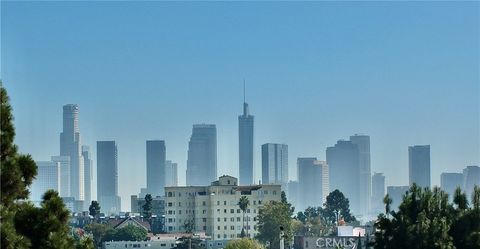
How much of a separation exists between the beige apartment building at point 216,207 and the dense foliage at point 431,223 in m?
119

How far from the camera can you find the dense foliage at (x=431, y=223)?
128 feet

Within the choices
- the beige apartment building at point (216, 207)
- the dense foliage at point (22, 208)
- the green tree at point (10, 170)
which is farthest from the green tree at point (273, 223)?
the green tree at point (10, 170)

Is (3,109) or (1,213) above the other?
(3,109)

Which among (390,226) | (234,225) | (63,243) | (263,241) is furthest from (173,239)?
(63,243)

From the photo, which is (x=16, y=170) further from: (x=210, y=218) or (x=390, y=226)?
(x=210, y=218)

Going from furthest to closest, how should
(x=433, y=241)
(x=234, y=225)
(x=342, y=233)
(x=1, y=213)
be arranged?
(x=234, y=225) < (x=342, y=233) < (x=433, y=241) < (x=1, y=213)

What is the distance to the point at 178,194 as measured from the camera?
554 ft

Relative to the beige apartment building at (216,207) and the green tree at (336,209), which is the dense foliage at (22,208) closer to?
the beige apartment building at (216,207)

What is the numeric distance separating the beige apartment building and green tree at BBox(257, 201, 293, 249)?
47.7 ft

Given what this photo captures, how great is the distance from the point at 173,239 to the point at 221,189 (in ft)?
82.3

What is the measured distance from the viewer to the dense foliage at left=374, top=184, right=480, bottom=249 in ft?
128

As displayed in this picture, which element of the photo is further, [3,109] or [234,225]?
[234,225]

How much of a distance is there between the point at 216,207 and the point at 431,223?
125 m
